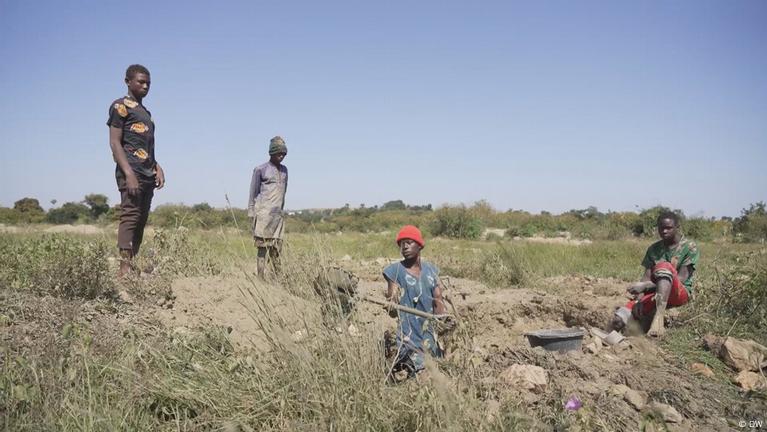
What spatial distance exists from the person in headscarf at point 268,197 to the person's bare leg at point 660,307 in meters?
3.60

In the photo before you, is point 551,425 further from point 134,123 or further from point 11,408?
point 134,123

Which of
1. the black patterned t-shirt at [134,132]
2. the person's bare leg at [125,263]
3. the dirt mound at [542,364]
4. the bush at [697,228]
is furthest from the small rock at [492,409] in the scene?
the bush at [697,228]

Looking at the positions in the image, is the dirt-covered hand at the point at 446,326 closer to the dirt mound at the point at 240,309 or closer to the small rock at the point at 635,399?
the dirt mound at the point at 240,309

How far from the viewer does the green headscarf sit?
18.7 ft

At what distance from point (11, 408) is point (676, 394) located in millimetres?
3253

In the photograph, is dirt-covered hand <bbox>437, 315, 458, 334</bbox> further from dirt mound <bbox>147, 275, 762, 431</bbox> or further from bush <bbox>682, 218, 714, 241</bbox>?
bush <bbox>682, 218, 714, 241</bbox>

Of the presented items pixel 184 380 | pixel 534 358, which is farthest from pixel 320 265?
pixel 534 358

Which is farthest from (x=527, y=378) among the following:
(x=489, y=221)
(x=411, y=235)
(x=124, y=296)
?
(x=489, y=221)

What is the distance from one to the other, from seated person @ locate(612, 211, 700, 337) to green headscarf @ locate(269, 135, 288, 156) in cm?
360

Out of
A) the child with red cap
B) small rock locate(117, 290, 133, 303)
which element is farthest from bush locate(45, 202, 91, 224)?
the child with red cap

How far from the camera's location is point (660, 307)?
170 inches

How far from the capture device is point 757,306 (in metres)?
4.48

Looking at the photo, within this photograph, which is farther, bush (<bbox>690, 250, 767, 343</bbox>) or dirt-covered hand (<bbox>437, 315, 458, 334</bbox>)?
bush (<bbox>690, 250, 767, 343</bbox>)

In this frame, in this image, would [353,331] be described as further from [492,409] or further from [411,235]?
[411,235]
